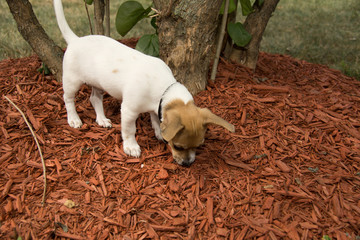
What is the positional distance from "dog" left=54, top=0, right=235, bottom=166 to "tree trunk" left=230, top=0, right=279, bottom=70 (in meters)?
2.19

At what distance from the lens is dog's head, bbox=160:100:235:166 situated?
8.68 feet

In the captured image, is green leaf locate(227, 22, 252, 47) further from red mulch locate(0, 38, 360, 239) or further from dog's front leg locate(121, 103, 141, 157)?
dog's front leg locate(121, 103, 141, 157)

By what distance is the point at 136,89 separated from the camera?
302 cm

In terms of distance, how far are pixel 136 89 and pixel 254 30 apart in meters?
2.73

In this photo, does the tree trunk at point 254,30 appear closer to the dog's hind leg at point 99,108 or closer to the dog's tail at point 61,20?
the dog's hind leg at point 99,108

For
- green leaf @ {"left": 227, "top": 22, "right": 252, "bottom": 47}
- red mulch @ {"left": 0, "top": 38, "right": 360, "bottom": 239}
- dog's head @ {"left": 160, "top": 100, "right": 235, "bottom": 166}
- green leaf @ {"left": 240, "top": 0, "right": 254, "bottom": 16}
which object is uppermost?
green leaf @ {"left": 240, "top": 0, "right": 254, "bottom": 16}

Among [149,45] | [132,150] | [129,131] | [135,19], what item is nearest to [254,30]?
[149,45]

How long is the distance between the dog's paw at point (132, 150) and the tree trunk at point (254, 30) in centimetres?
273

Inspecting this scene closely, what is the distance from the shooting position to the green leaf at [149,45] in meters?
4.32

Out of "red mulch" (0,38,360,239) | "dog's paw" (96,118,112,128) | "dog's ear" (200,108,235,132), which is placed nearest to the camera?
"red mulch" (0,38,360,239)

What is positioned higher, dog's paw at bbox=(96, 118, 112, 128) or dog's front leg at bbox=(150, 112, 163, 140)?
dog's front leg at bbox=(150, 112, 163, 140)

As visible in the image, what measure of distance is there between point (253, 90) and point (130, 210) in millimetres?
2722

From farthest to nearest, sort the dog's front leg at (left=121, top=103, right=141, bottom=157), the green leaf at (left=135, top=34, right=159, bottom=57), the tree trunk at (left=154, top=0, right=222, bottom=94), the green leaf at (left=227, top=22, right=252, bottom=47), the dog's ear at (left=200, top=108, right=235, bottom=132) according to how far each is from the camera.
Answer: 1. the green leaf at (left=227, top=22, right=252, bottom=47)
2. the green leaf at (left=135, top=34, right=159, bottom=57)
3. the tree trunk at (left=154, top=0, right=222, bottom=94)
4. the dog's front leg at (left=121, top=103, right=141, bottom=157)
5. the dog's ear at (left=200, top=108, right=235, bottom=132)

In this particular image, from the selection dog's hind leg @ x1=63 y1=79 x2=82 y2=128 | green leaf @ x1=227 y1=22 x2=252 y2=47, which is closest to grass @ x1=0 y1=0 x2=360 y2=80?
green leaf @ x1=227 y1=22 x2=252 y2=47
